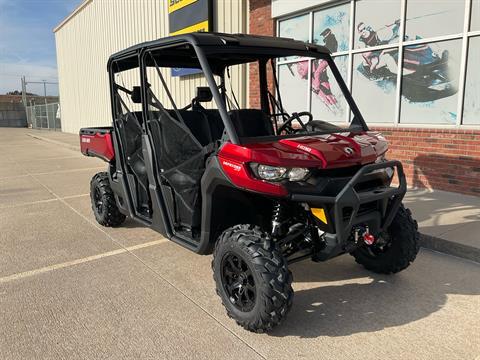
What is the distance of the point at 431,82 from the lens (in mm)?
6926

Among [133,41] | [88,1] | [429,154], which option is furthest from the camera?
[88,1]

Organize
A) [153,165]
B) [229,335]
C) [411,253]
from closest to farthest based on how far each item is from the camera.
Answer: [229,335], [411,253], [153,165]

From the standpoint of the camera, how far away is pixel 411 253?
3.55 m

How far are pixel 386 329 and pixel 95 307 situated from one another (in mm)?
2226

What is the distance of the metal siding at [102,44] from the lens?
11.2 meters

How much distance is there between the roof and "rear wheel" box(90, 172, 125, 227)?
1.71 m

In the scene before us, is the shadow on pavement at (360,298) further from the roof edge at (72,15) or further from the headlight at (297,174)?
the roof edge at (72,15)

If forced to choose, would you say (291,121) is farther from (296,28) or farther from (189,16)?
(189,16)

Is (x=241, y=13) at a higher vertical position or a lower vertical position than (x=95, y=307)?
higher

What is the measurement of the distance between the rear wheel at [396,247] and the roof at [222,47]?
1.68 metres

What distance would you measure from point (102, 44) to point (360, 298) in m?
20.0

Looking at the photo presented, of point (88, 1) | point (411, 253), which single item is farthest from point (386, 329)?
point (88, 1)

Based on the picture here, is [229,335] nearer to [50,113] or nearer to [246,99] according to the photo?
[246,99]

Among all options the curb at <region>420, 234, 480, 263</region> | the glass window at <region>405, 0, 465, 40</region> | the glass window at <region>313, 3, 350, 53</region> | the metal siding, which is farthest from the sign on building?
the curb at <region>420, 234, 480, 263</region>
